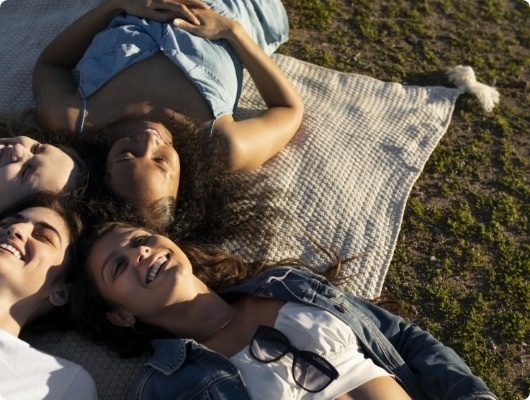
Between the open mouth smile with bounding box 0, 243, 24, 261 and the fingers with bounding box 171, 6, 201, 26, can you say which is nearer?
the open mouth smile with bounding box 0, 243, 24, 261

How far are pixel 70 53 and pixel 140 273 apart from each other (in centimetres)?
166

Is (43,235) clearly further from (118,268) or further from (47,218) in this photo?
(118,268)

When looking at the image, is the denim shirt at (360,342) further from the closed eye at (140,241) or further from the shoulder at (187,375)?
the closed eye at (140,241)

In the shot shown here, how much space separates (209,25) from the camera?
371cm

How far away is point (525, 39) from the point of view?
15.4 ft

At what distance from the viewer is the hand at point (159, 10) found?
3697 millimetres

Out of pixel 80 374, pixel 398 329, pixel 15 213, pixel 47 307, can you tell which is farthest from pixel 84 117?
pixel 398 329

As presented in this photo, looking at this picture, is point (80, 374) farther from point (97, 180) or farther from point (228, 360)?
point (97, 180)

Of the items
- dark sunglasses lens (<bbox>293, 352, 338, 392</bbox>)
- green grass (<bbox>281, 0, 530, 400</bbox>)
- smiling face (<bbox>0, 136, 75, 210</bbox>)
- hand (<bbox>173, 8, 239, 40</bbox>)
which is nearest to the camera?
dark sunglasses lens (<bbox>293, 352, 338, 392</bbox>)

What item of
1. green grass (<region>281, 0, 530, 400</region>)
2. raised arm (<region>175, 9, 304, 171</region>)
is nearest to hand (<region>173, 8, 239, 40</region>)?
raised arm (<region>175, 9, 304, 171</region>)

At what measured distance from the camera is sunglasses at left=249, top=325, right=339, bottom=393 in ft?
8.32

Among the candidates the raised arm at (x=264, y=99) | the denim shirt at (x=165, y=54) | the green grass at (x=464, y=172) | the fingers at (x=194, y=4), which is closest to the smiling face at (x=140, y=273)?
the raised arm at (x=264, y=99)

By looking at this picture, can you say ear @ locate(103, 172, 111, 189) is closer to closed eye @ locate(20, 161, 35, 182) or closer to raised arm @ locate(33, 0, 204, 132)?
closed eye @ locate(20, 161, 35, 182)

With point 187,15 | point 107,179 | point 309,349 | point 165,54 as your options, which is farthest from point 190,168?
point 309,349
